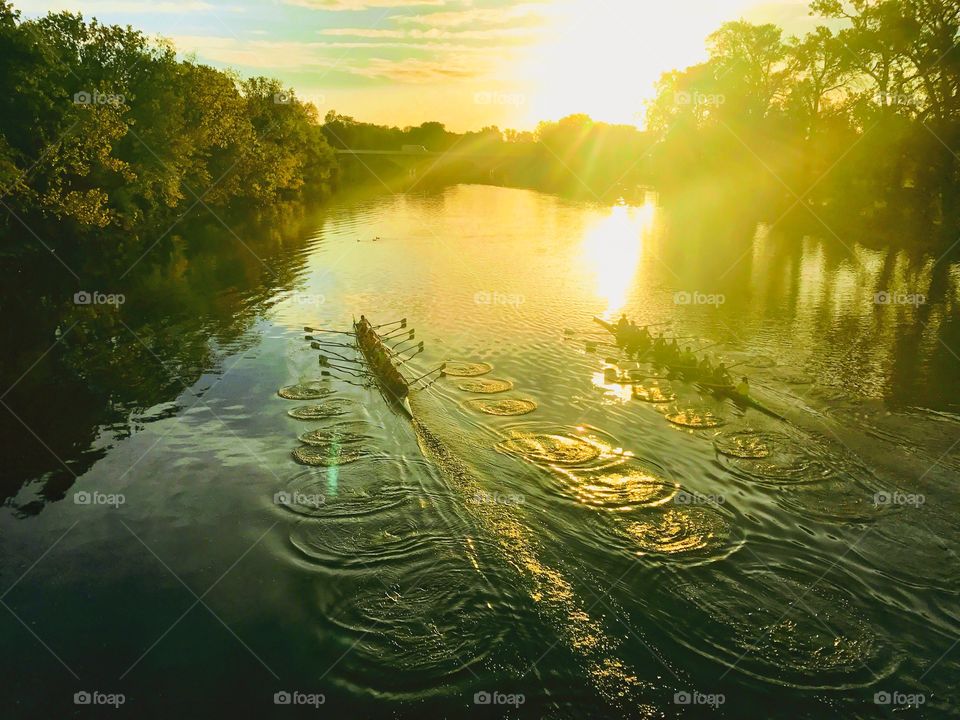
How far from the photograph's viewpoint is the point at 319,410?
25109mm

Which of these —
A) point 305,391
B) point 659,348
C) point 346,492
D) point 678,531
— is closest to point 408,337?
point 305,391

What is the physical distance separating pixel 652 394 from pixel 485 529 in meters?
12.5

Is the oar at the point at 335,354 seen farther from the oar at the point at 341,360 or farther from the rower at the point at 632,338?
the rower at the point at 632,338

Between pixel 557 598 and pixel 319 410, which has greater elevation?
pixel 319 410

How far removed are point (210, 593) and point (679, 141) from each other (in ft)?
356

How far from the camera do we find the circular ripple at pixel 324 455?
2072 centimetres

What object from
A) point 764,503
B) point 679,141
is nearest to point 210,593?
point 764,503

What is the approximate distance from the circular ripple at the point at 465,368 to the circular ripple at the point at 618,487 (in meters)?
9.99

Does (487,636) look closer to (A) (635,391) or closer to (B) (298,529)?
(B) (298,529)

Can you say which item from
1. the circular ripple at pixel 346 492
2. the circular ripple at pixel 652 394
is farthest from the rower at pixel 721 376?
the circular ripple at pixel 346 492

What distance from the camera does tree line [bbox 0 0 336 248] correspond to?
42781 millimetres

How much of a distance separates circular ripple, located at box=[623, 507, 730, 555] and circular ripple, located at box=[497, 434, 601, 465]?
3849 mm

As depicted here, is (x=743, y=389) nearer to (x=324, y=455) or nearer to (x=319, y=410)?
(x=324, y=455)

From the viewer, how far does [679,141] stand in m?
106
